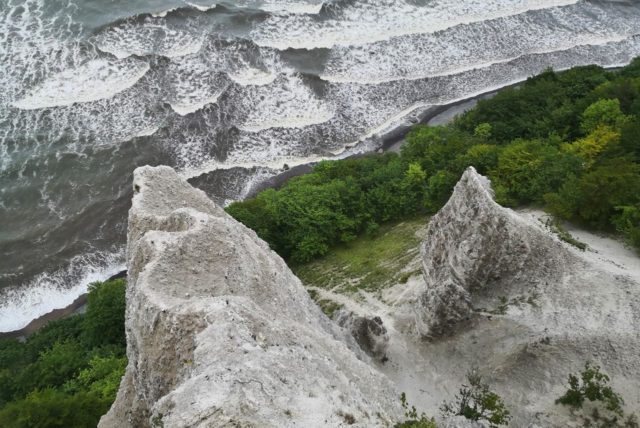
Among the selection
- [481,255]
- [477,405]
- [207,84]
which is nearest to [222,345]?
[477,405]

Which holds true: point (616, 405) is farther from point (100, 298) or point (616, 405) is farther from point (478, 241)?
point (100, 298)

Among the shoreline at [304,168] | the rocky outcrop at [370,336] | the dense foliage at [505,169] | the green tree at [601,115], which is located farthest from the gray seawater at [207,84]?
the rocky outcrop at [370,336]

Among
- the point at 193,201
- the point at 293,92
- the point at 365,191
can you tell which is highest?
the point at 193,201

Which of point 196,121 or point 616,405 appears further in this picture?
point 196,121

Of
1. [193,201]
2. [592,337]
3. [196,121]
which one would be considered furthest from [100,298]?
[592,337]

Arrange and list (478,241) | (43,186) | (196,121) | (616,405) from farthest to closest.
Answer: (196,121), (43,186), (478,241), (616,405)

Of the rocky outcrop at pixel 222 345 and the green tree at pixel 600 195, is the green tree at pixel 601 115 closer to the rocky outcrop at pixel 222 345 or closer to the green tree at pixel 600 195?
the green tree at pixel 600 195

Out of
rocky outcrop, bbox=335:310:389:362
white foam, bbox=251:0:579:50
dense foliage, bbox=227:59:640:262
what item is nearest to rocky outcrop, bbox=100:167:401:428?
rocky outcrop, bbox=335:310:389:362
